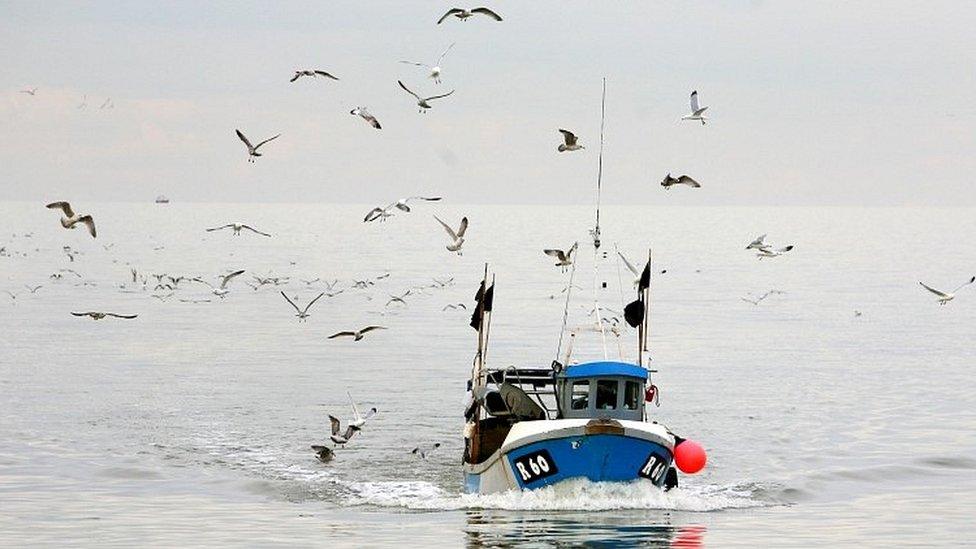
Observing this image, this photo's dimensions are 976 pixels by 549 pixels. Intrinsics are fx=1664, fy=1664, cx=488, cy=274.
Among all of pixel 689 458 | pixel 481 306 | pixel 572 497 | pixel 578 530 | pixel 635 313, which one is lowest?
pixel 578 530

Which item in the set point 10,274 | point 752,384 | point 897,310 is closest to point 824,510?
point 752,384

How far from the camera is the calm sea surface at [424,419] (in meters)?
31.1

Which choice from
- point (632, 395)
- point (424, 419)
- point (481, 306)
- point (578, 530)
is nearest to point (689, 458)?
point (632, 395)

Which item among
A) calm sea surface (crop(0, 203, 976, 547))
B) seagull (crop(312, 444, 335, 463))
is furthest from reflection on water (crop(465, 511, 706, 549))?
seagull (crop(312, 444, 335, 463))

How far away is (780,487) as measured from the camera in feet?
121

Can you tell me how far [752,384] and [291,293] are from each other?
44.1 metres

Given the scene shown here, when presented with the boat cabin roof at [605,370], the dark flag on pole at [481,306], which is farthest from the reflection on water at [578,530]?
the dark flag on pole at [481,306]

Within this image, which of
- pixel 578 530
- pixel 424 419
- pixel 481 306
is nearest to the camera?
pixel 578 530

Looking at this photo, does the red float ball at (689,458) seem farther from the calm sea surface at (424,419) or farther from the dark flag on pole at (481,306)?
the dark flag on pole at (481,306)

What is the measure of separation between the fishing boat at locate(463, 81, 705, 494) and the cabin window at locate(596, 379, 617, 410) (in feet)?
0.06

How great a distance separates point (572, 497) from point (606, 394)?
244 centimetres

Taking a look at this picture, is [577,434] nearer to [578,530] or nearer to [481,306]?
[578,530]

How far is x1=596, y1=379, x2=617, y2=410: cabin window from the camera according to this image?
32.5m

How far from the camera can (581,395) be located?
32.6 m
